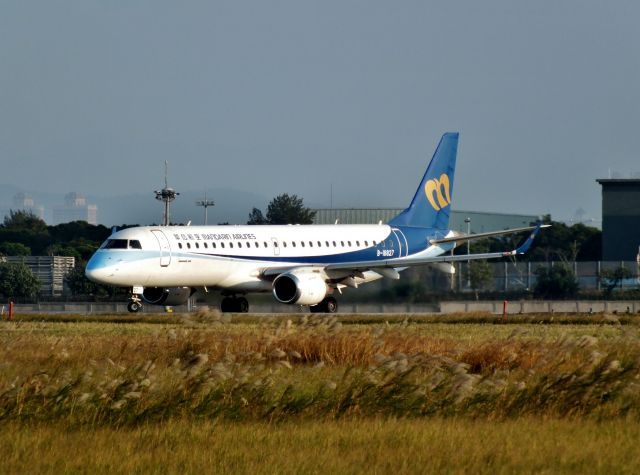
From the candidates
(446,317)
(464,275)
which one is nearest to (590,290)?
(464,275)

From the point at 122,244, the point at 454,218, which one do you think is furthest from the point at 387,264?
the point at 454,218

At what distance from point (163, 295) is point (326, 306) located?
6.86m

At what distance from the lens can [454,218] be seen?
168375mm

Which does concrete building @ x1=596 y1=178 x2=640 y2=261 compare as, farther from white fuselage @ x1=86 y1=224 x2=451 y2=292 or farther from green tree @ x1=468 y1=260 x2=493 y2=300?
white fuselage @ x1=86 y1=224 x2=451 y2=292

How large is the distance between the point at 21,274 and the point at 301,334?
79.7m

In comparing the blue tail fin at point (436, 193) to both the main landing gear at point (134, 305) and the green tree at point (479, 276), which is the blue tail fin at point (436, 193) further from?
the main landing gear at point (134, 305)

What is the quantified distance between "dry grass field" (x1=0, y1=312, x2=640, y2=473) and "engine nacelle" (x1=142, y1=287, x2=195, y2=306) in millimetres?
32972

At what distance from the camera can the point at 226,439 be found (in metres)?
15.8

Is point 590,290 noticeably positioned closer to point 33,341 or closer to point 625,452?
point 33,341

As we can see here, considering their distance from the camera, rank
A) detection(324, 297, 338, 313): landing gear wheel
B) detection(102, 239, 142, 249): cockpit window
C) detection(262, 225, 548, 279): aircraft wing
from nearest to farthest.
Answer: detection(102, 239, 142, 249): cockpit window
detection(262, 225, 548, 279): aircraft wing
detection(324, 297, 338, 313): landing gear wheel

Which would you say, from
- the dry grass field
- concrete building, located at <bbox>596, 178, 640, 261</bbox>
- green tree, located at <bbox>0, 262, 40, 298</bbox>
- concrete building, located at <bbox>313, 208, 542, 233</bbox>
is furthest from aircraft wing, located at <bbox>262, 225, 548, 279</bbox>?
concrete building, located at <bbox>596, 178, 640, 261</bbox>

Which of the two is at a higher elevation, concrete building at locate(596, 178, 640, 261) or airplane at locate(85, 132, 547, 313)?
concrete building at locate(596, 178, 640, 261)

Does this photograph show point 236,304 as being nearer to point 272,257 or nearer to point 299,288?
point 272,257

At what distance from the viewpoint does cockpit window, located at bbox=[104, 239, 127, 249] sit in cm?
5181
